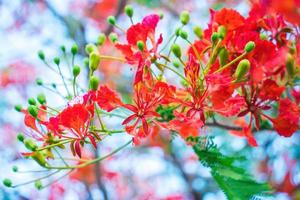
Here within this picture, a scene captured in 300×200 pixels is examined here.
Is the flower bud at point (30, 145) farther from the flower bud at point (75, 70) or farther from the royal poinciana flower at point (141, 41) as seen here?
the royal poinciana flower at point (141, 41)

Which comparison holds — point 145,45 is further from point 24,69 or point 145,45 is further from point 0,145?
point 24,69

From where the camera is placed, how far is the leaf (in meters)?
1.15

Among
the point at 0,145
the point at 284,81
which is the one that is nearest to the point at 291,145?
the point at 284,81

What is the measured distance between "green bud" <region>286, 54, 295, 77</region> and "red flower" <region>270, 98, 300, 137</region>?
0.07 meters

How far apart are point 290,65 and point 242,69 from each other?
0.12 metres

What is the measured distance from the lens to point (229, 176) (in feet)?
3.83

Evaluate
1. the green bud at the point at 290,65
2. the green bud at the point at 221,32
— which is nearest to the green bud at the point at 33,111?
the green bud at the point at 221,32

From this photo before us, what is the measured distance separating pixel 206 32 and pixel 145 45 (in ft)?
0.55

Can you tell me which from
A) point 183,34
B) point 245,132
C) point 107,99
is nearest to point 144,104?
point 107,99

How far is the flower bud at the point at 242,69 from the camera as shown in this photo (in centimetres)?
103

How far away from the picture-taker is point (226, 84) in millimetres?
1064

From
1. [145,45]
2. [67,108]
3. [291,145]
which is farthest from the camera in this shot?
[291,145]

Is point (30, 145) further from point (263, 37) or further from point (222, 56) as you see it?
point (263, 37)

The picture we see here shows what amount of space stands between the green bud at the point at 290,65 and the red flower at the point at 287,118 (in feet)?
0.21
